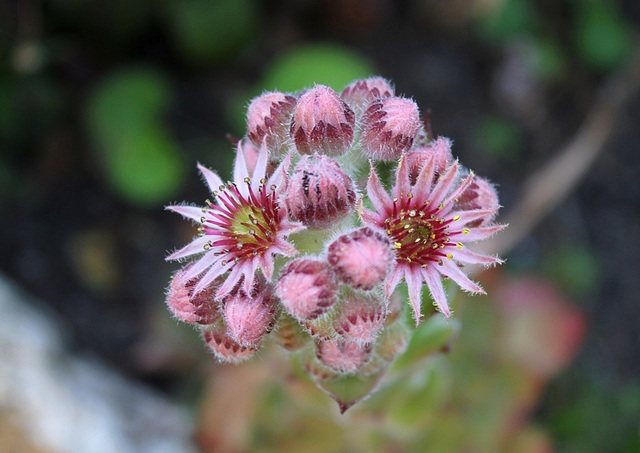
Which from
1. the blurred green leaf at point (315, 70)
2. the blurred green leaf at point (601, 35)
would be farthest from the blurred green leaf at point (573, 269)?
the blurred green leaf at point (315, 70)

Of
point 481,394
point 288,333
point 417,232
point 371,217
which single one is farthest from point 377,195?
point 481,394

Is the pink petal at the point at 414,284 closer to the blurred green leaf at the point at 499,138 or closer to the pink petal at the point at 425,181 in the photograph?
the pink petal at the point at 425,181

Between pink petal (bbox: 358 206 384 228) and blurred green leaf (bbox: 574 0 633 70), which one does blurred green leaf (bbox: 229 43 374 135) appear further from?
pink petal (bbox: 358 206 384 228)

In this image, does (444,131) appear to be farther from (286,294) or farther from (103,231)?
(286,294)

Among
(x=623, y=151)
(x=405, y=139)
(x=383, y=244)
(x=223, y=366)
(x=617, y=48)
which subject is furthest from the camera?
(x=623, y=151)

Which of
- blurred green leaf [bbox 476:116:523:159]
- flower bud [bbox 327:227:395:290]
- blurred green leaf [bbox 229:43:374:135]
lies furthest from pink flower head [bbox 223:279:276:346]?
blurred green leaf [bbox 476:116:523:159]

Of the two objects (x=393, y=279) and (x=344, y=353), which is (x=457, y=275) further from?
(x=344, y=353)

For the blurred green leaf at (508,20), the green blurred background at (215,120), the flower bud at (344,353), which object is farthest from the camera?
the blurred green leaf at (508,20)

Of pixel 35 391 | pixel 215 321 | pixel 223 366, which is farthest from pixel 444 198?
pixel 35 391
